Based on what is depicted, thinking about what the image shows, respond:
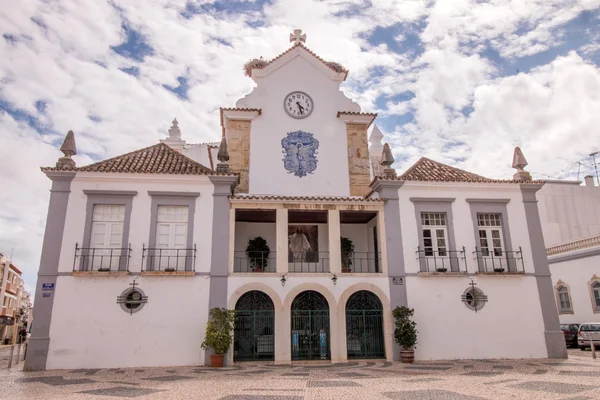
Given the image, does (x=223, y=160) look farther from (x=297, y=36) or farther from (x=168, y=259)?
(x=297, y=36)

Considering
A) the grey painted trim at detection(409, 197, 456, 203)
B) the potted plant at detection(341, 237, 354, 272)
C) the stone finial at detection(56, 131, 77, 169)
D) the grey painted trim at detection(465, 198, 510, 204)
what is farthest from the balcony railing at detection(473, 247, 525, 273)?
the stone finial at detection(56, 131, 77, 169)

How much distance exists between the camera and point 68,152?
53.1 feet

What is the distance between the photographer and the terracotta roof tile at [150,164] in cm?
1587

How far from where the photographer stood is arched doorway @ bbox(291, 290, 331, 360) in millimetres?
15758

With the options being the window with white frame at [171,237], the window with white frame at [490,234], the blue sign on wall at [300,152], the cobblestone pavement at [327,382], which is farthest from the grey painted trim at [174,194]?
the window with white frame at [490,234]

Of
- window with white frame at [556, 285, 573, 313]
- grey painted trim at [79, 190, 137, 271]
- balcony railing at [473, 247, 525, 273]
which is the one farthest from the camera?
window with white frame at [556, 285, 573, 313]

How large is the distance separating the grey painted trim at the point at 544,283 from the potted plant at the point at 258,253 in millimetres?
10204

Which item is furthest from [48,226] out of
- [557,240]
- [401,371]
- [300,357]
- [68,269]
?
[557,240]

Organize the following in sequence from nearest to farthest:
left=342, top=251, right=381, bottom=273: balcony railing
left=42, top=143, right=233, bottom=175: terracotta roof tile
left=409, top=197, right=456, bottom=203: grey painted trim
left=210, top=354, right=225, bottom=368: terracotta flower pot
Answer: left=210, top=354, right=225, bottom=368: terracotta flower pot
left=42, top=143, right=233, bottom=175: terracotta roof tile
left=409, top=197, right=456, bottom=203: grey painted trim
left=342, top=251, right=381, bottom=273: balcony railing

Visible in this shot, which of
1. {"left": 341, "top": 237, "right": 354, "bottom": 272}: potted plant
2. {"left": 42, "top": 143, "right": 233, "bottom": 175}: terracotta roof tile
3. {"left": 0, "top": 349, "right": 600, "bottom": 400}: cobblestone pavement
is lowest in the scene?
{"left": 0, "top": 349, "right": 600, "bottom": 400}: cobblestone pavement

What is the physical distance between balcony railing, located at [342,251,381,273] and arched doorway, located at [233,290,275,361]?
380 centimetres

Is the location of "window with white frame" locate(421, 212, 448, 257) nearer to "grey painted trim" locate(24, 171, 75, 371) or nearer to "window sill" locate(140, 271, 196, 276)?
"window sill" locate(140, 271, 196, 276)

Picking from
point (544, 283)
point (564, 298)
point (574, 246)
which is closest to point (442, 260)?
point (544, 283)

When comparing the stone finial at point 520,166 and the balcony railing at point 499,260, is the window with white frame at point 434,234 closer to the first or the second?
the balcony railing at point 499,260
